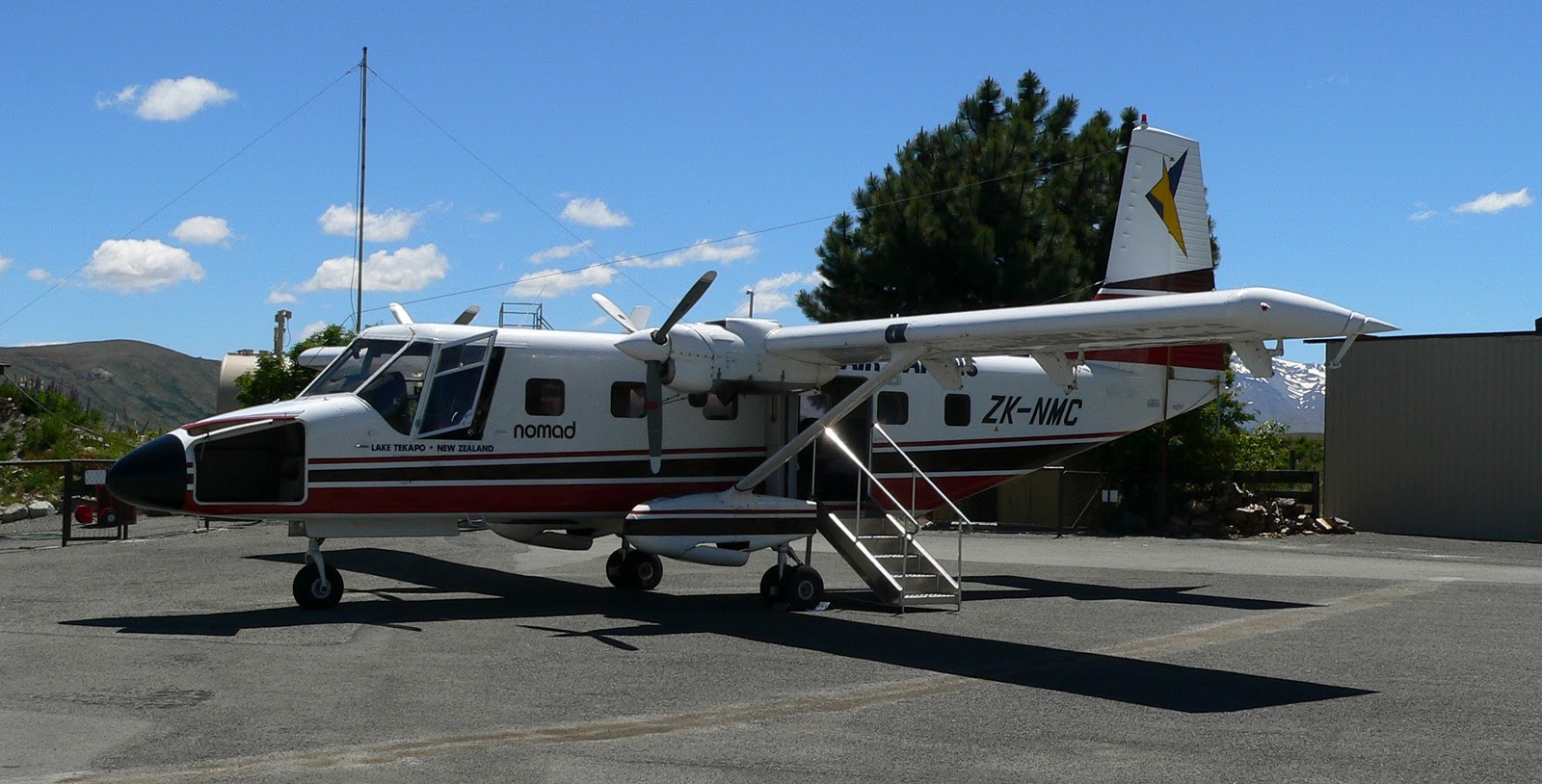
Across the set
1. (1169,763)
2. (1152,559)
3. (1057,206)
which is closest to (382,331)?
(1169,763)

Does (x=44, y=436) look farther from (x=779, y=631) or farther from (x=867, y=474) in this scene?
(x=779, y=631)

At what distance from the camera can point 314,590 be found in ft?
46.3

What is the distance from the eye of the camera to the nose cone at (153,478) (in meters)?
13.3

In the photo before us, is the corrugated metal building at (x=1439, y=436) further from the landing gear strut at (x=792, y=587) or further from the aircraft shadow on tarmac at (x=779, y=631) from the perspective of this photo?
the landing gear strut at (x=792, y=587)

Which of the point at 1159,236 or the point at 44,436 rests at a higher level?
the point at 1159,236

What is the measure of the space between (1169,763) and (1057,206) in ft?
94.9

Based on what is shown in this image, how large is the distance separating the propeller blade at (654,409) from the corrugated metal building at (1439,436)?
74.9ft

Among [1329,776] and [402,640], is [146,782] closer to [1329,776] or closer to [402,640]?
[402,640]

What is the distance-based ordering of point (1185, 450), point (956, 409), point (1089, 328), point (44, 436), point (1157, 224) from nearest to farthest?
point (1089, 328)
point (956, 409)
point (1157, 224)
point (1185, 450)
point (44, 436)

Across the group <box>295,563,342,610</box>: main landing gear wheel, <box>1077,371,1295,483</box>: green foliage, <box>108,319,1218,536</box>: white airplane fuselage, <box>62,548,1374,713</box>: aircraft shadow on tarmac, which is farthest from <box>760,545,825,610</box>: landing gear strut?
<box>1077,371,1295,483</box>: green foliage

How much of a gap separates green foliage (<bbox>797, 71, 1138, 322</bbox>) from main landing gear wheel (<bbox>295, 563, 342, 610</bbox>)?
2169 cm

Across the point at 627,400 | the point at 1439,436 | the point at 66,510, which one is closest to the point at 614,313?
the point at 627,400

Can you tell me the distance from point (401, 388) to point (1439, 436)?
25.9 m

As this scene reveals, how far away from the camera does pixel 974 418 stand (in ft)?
60.0
